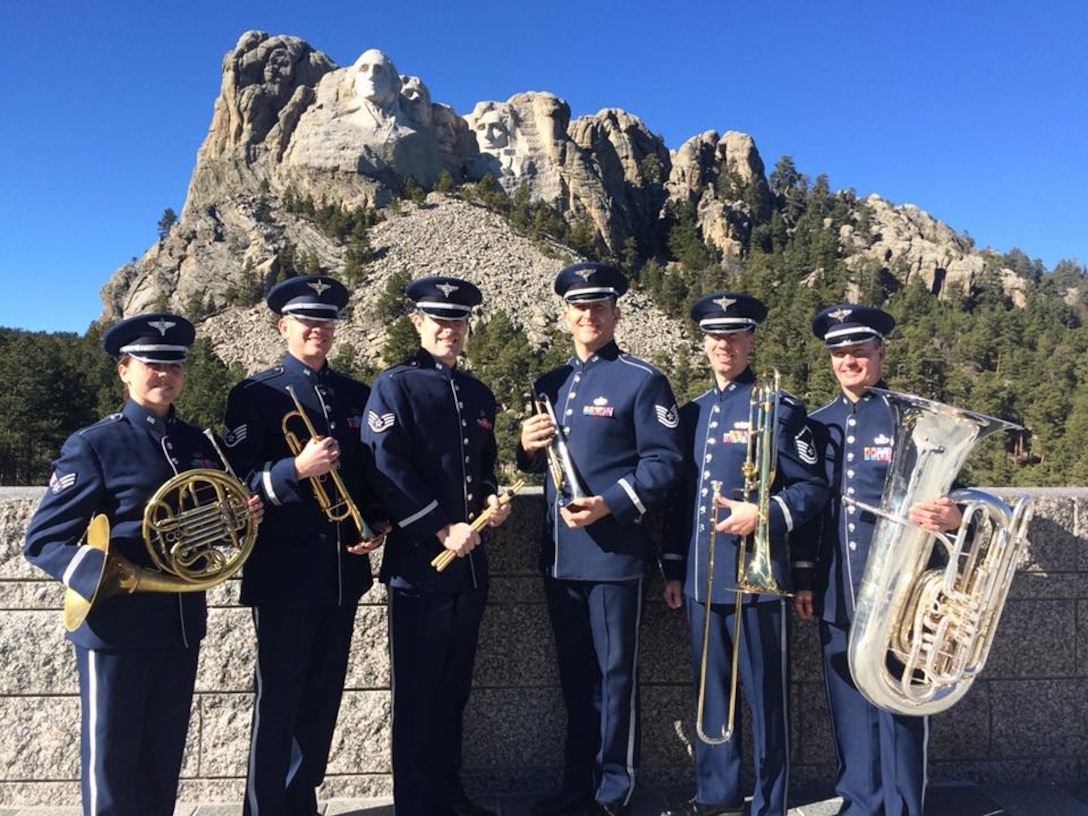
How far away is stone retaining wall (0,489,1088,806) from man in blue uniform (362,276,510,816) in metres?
0.47

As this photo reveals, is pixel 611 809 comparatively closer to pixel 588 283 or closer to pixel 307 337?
pixel 588 283

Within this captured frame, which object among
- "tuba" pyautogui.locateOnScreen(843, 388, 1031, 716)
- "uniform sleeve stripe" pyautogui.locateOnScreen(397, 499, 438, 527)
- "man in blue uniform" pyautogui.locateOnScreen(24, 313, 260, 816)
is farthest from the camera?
"uniform sleeve stripe" pyautogui.locateOnScreen(397, 499, 438, 527)

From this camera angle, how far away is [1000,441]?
40594mm

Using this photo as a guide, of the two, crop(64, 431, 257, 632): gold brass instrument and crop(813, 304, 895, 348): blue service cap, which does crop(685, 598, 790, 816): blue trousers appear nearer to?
crop(813, 304, 895, 348): blue service cap

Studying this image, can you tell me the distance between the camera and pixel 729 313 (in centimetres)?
370

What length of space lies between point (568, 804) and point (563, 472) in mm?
1555

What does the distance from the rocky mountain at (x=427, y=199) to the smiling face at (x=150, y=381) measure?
60.2m

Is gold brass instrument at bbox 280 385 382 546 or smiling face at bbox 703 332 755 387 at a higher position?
smiling face at bbox 703 332 755 387

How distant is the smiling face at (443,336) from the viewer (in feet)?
11.9

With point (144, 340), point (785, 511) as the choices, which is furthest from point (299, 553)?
point (785, 511)

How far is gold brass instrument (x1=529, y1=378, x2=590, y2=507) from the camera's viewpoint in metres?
3.51

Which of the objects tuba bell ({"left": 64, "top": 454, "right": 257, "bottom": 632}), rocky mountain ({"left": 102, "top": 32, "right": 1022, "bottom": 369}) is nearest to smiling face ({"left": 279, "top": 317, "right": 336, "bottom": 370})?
tuba bell ({"left": 64, "top": 454, "right": 257, "bottom": 632})

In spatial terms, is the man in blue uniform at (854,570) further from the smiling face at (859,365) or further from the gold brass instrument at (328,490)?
the gold brass instrument at (328,490)

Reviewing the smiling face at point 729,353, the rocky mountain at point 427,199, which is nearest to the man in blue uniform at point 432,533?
the smiling face at point 729,353
